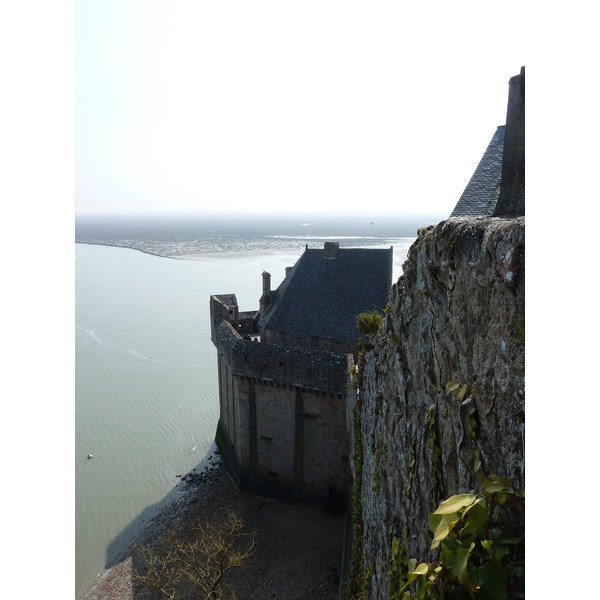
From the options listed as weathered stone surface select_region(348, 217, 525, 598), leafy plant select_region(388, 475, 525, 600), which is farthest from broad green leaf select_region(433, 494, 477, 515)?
weathered stone surface select_region(348, 217, 525, 598)

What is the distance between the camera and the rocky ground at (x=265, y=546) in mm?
13711

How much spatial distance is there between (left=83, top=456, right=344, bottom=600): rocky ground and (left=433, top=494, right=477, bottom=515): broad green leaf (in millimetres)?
12995

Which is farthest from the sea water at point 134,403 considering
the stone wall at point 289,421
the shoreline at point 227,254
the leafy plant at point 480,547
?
the shoreline at point 227,254

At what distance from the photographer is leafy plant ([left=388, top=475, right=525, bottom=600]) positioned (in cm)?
235

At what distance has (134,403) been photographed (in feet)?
83.7

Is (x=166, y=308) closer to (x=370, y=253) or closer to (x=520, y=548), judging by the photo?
(x=370, y=253)

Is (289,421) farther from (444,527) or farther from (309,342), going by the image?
(444,527)

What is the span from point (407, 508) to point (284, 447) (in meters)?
12.5

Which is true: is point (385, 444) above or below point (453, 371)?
below

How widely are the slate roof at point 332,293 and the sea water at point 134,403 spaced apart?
771 cm

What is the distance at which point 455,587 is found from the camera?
2574 mm

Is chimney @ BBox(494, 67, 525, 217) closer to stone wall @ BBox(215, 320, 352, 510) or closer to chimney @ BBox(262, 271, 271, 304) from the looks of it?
stone wall @ BBox(215, 320, 352, 510)

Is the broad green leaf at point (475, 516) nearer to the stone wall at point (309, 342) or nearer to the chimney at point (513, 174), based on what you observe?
the chimney at point (513, 174)
